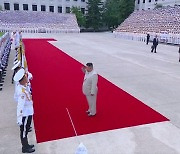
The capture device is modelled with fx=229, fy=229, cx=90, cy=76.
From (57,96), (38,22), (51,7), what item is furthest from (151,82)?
(51,7)

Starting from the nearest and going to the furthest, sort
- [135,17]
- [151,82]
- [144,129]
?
1. [144,129]
2. [151,82]
3. [135,17]

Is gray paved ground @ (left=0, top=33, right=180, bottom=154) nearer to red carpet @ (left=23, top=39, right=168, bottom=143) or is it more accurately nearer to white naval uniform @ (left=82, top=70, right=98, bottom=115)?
red carpet @ (left=23, top=39, right=168, bottom=143)

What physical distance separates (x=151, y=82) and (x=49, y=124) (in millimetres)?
6260

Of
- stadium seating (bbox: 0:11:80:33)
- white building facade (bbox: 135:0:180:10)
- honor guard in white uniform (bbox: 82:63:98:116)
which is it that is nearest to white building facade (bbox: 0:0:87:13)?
stadium seating (bbox: 0:11:80:33)

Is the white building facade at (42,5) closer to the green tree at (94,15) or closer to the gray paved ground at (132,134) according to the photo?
the green tree at (94,15)

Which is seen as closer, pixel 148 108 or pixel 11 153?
pixel 11 153

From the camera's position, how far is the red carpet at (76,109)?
6309 mm

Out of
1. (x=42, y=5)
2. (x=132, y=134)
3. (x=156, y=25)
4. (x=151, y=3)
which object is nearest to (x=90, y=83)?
(x=132, y=134)

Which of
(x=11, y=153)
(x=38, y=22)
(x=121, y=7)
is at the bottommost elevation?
(x=11, y=153)

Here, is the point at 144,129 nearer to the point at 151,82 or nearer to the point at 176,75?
the point at 151,82

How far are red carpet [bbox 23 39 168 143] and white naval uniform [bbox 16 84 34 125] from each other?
1128 mm

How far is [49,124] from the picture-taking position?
6500 mm

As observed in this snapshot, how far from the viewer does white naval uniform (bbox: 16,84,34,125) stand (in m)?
4.69

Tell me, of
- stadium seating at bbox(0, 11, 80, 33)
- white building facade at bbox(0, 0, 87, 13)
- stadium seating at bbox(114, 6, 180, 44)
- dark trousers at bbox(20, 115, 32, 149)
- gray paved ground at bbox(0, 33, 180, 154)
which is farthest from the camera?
white building facade at bbox(0, 0, 87, 13)
